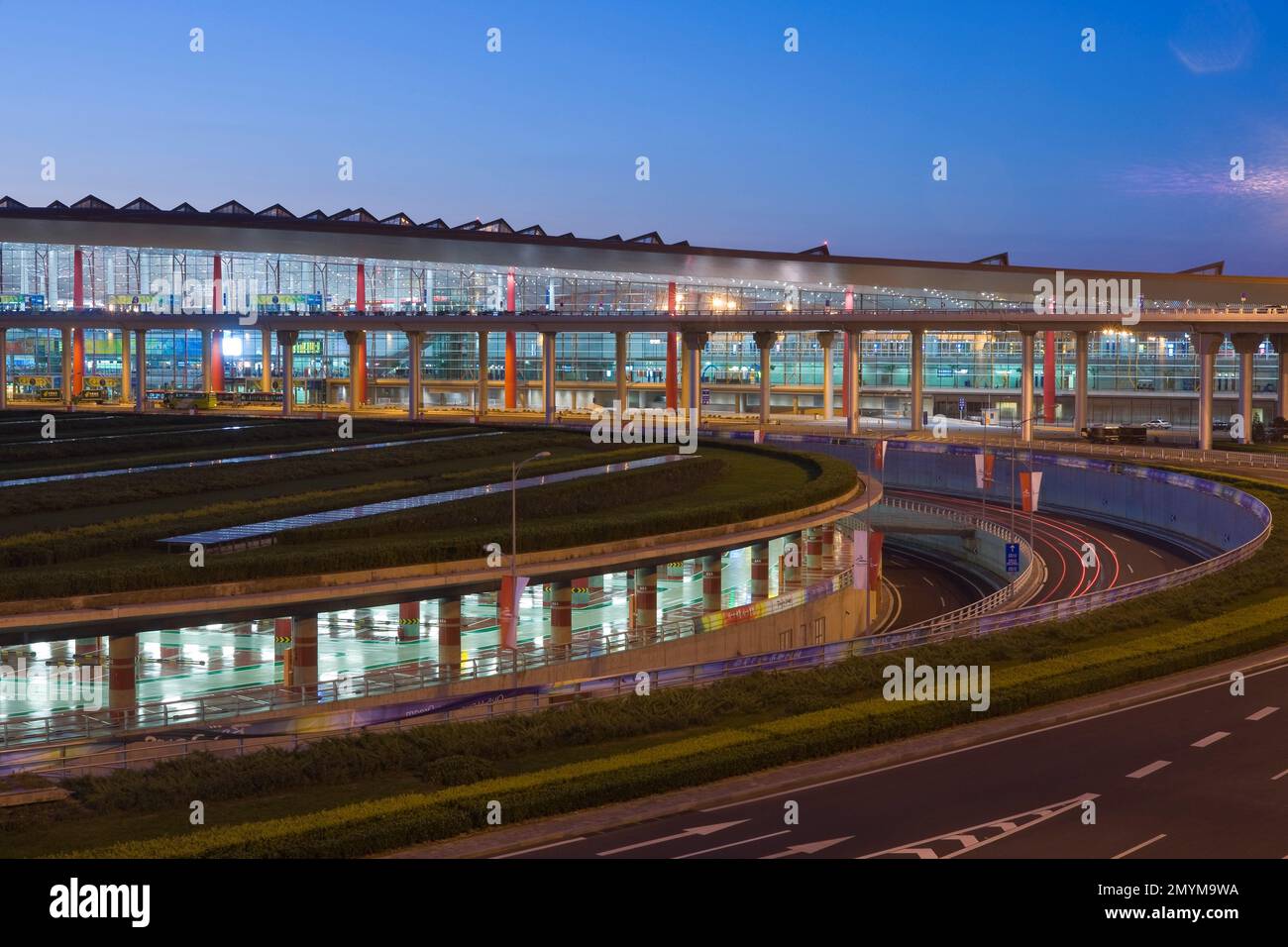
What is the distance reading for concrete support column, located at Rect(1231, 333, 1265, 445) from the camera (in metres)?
80.7

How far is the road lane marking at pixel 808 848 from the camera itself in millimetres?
17359

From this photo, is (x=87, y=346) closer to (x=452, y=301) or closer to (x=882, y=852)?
(x=452, y=301)

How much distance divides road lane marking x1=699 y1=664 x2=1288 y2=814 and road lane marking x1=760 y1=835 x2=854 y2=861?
232 centimetres

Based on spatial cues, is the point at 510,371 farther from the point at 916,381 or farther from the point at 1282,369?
the point at 1282,369

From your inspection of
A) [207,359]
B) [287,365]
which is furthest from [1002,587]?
[207,359]

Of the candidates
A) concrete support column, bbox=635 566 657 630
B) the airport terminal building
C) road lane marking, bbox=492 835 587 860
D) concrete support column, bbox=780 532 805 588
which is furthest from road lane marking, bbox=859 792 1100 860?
the airport terminal building

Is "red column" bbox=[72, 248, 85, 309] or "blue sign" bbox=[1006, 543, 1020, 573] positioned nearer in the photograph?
"blue sign" bbox=[1006, 543, 1020, 573]

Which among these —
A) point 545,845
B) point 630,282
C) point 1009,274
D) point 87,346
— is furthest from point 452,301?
point 545,845

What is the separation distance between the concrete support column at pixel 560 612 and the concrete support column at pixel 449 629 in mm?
3065

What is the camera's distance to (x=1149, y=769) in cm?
2131

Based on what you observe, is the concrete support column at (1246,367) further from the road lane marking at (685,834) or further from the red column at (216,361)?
the red column at (216,361)

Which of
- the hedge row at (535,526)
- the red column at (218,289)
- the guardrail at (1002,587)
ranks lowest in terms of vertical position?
the guardrail at (1002,587)

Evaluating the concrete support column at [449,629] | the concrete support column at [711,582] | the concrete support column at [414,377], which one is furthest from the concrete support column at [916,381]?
the concrete support column at [449,629]

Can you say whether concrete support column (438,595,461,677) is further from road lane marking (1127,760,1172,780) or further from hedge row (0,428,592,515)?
road lane marking (1127,760,1172,780)
